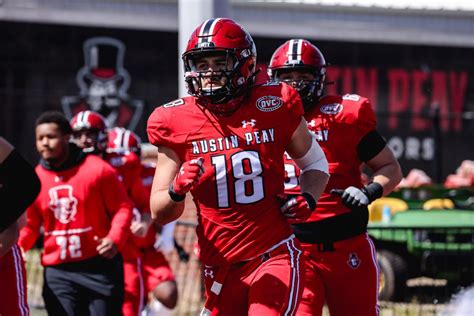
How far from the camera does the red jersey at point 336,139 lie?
5.79 metres

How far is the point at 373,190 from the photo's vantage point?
5758 mm

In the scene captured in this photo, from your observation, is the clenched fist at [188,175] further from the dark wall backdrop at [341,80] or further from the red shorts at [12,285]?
the dark wall backdrop at [341,80]

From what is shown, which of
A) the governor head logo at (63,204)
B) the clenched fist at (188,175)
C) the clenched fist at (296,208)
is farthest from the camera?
the governor head logo at (63,204)

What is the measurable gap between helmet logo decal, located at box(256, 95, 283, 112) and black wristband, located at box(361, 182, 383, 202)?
103cm

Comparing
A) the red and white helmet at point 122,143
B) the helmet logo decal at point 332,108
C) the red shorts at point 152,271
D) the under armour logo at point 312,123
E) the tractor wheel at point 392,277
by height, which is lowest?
the tractor wheel at point 392,277

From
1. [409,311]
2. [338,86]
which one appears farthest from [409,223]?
[338,86]

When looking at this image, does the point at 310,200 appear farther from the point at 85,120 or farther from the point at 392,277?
the point at 392,277

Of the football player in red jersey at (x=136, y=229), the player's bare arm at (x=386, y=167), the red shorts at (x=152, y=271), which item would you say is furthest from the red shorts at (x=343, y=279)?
the red shorts at (x=152, y=271)

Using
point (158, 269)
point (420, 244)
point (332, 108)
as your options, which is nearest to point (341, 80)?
point (420, 244)

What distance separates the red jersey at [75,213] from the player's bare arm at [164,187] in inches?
72.0

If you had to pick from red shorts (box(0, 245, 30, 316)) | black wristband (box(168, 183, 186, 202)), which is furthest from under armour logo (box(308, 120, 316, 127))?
red shorts (box(0, 245, 30, 316))

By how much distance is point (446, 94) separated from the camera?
62.3 feet

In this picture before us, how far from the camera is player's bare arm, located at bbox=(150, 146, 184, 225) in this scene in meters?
4.84

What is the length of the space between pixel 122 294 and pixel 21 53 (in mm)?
10170
